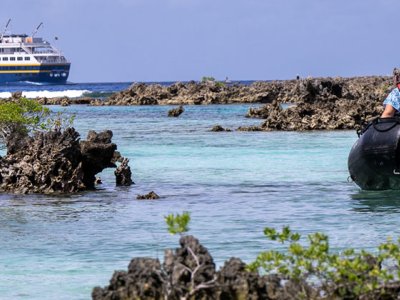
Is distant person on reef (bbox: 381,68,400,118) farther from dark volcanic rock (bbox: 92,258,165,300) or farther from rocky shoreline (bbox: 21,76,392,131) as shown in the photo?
dark volcanic rock (bbox: 92,258,165,300)

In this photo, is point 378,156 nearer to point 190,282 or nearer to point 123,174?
point 123,174

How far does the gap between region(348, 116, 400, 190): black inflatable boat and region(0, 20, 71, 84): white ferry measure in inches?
5832

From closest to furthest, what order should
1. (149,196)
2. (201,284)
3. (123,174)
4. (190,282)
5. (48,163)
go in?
(201,284) → (190,282) → (149,196) → (48,163) → (123,174)

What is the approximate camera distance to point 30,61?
163 m

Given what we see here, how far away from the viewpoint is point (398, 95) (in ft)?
53.1

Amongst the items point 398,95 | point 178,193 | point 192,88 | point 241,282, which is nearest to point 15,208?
point 178,193

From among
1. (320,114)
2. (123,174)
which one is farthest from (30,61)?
(123,174)

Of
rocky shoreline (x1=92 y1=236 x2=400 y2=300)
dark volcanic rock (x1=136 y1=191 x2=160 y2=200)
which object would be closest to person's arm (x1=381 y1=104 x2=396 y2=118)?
dark volcanic rock (x1=136 y1=191 x2=160 y2=200)

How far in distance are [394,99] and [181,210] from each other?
3.49 metres

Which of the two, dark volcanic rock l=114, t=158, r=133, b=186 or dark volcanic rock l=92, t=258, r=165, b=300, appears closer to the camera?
dark volcanic rock l=92, t=258, r=165, b=300

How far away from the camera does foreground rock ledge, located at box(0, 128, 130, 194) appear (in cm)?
1808

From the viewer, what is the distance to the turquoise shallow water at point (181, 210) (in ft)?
38.3

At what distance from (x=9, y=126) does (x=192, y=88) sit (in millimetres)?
54444

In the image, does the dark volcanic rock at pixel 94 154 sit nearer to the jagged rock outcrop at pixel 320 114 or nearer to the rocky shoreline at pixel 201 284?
the rocky shoreline at pixel 201 284
